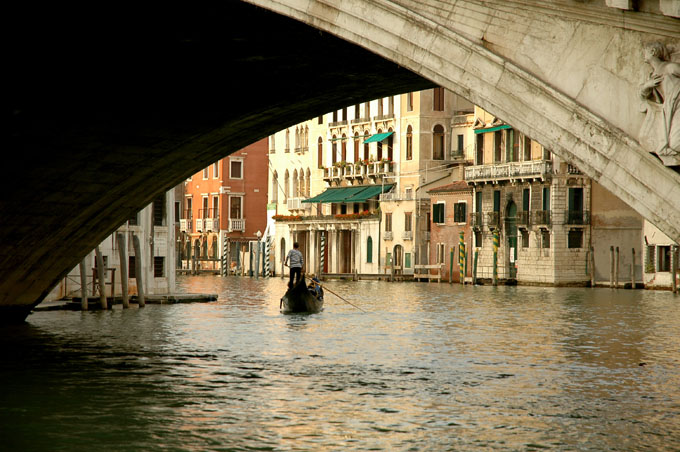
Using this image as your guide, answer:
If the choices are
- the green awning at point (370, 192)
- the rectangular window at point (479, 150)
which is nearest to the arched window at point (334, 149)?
the green awning at point (370, 192)

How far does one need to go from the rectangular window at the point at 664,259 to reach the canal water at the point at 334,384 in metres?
19.5

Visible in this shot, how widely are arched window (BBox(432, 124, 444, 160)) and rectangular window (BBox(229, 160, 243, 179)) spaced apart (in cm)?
1895

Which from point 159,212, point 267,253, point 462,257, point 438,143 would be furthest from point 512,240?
point 159,212

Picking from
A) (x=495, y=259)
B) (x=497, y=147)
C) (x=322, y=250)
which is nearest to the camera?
(x=495, y=259)

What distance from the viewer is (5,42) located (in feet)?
32.7

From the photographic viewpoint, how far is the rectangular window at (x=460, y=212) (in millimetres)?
51750

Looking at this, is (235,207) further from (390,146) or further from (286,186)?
(390,146)

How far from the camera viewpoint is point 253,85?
11.5 m

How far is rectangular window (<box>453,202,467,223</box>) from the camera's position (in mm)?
51750

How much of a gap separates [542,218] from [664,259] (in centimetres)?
630

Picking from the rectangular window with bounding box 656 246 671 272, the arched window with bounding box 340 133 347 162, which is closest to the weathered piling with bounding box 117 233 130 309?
the rectangular window with bounding box 656 246 671 272

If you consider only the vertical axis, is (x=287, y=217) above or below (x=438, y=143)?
below

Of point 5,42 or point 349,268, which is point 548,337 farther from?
point 349,268

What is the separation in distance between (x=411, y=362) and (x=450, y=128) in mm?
41251
